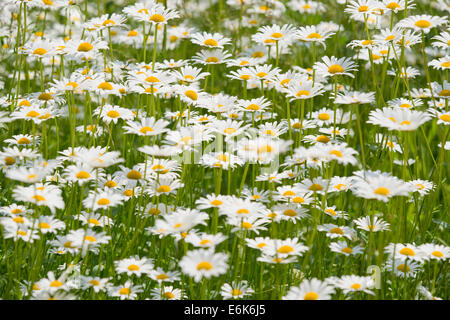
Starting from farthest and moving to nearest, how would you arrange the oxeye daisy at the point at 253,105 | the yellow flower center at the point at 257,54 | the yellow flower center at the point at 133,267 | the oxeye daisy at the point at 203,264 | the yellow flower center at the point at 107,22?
the yellow flower center at the point at 257,54, the yellow flower center at the point at 107,22, the oxeye daisy at the point at 253,105, the yellow flower center at the point at 133,267, the oxeye daisy at the point at 203,264

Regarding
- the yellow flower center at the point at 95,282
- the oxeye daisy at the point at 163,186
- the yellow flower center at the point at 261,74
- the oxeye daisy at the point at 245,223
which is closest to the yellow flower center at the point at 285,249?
the oxeye daisy at the point at 245,223

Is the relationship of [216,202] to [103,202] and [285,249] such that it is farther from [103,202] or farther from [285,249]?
[103,202]

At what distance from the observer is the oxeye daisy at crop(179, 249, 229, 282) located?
2.25 metres

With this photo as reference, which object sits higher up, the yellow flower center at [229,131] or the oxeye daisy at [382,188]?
the oxeye daisy at [382,188]

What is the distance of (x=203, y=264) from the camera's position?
2.30m

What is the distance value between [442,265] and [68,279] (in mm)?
1722

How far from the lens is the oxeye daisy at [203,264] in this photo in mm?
2248

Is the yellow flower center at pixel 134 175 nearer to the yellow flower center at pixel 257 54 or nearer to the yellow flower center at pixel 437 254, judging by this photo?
the yellow flower center at pixel 437 254

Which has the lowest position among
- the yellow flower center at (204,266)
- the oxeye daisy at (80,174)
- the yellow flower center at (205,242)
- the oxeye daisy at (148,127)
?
the yellow flower center at (205,242)

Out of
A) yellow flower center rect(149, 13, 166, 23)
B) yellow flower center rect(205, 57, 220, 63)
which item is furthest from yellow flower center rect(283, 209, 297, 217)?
yellow flower center rect(149, 13, 166, 23)

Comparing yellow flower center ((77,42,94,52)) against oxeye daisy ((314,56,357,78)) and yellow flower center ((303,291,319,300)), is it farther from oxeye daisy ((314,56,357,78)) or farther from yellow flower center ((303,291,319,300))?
yellow flower center ((303,291,319,300))
